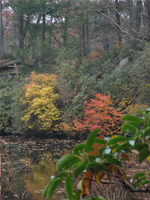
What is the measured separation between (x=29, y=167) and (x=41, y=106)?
4.88 meters

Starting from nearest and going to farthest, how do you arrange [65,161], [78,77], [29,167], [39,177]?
[65,161]
[39,177]
[29,167]
[78,77]

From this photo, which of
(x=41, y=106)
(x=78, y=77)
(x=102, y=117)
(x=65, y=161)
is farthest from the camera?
(x=78, y=77)

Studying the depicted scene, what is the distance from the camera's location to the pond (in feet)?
14.3

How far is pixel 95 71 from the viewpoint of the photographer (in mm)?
12523

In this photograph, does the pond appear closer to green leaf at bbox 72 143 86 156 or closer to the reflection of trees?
the reflection of trees

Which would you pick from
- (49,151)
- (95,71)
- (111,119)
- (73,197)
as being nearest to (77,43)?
(95,71)

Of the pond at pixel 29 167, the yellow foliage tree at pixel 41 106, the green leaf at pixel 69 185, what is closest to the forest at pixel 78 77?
the yellow foliage tree at pixel 41 106

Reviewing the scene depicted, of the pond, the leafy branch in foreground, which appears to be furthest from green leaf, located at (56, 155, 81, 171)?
the pond

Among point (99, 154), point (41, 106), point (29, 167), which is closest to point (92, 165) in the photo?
point (99, 154)

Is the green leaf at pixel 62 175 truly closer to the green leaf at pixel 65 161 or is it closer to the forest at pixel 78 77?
the green leaf at pixel 65 161

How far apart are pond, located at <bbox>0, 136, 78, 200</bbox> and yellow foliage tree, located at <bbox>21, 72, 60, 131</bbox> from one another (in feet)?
3.16

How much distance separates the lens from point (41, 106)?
10859 mm

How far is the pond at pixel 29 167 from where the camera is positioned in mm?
4371

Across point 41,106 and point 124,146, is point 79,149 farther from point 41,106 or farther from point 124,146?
point 41,106
